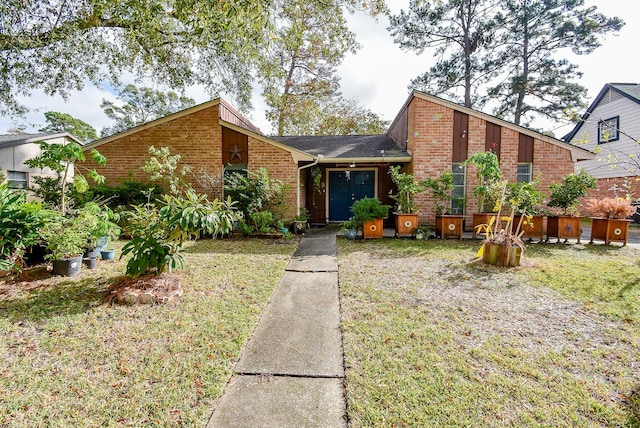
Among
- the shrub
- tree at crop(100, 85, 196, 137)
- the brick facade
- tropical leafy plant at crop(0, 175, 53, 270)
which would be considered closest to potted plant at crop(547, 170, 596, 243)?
the shrub

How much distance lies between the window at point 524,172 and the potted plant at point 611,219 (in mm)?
1920

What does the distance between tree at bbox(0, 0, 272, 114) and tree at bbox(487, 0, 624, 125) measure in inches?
625

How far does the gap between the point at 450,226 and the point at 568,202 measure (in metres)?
3.15

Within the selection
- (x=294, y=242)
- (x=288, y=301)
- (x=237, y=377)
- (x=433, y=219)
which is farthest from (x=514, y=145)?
(x=237, y=377)

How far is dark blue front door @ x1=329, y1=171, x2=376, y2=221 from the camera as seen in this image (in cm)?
1201

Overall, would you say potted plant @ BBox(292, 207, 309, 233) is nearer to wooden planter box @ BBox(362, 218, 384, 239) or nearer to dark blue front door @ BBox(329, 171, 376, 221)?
wooden planter box @ BBox(362, 218, 384, 239)

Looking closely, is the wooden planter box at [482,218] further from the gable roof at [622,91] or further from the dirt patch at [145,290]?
the gable roof at [622,91]

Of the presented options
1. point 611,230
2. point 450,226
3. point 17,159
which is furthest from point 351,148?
point 17,159

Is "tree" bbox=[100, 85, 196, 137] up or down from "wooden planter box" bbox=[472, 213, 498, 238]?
up

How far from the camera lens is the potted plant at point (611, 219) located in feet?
25.4

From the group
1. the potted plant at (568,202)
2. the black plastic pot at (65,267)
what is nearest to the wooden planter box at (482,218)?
the potted plant at (568,202)

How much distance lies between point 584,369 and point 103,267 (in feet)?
24.3

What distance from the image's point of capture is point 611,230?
800 cm

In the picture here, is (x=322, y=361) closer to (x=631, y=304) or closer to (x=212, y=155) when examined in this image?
(x=631, y=304)
